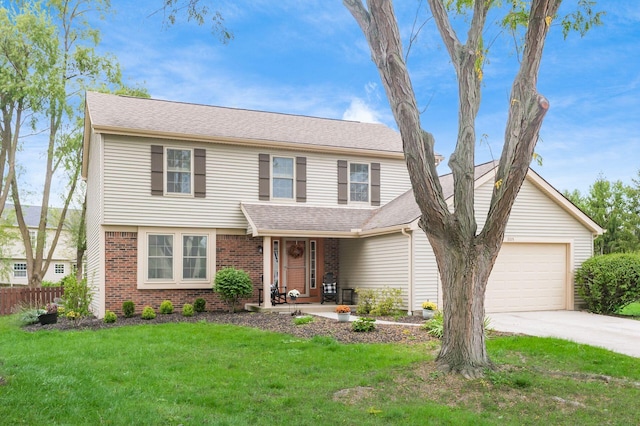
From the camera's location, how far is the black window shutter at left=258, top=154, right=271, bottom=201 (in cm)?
1850

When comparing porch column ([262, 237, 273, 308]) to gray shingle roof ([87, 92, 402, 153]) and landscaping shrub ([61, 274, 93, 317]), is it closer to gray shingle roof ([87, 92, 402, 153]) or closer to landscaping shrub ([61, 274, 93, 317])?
gray shingle roof ([87, 92, 402, 153])

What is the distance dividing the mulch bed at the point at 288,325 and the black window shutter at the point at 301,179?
4.33 meters

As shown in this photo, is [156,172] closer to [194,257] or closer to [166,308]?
[194,257]

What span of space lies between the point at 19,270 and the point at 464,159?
4275cm

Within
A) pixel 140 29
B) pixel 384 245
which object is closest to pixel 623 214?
pixel 384 245

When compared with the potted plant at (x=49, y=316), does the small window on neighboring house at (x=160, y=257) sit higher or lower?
higher

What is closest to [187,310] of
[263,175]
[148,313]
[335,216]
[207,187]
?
[148,313]

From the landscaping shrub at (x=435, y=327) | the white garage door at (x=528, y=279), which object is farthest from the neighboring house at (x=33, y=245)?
the landscaping shrub at (x=435, y=327)

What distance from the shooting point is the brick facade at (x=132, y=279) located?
1659 centimetres

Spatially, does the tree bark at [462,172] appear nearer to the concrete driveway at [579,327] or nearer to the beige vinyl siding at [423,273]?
the concrete driveway at [579,327]

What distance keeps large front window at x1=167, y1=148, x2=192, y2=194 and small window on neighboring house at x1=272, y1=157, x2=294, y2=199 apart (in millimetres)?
2736

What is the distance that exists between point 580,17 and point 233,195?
12049mm

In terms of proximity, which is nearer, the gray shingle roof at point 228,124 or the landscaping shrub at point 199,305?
the landscaping shrub at point 199,305

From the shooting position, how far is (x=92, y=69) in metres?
26.5
